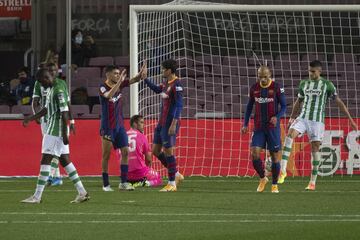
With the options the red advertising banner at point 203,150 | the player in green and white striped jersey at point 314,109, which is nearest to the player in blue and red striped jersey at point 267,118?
the player in green and white striped jersey at point 314,109

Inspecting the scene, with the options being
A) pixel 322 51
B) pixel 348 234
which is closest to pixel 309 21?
pixel 322 51

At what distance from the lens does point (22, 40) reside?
3231 centimetres

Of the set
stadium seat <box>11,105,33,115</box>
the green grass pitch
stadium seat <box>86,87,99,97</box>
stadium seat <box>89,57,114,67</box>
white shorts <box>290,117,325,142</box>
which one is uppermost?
stadium seat <box>89,57,114,67</box>

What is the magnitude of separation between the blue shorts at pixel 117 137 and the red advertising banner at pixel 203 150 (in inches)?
163

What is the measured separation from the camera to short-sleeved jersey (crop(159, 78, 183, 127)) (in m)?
19.1

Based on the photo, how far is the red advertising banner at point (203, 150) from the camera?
77.3ft

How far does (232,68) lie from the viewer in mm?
25734

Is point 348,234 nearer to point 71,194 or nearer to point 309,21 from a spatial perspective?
point 71,194

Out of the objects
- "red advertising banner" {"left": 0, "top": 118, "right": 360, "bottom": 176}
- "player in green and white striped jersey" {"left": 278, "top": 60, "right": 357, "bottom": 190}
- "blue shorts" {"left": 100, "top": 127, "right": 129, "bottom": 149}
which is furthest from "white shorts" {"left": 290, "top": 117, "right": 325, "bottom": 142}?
"red advertising banner" {"left": 0, "top": 118, "right": 360, "bottom": 176}

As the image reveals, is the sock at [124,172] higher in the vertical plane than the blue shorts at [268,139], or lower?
lower

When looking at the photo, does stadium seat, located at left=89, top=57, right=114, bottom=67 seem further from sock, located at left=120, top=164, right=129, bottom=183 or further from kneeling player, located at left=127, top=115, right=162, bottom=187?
sock, located at left=120, top=164, right=129, bottom=183

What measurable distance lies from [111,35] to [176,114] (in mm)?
12812

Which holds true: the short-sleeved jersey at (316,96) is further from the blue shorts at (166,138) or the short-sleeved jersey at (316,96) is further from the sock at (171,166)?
the sock at (171,166)

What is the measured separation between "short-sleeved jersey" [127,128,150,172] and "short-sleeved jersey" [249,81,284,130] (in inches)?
96.1
